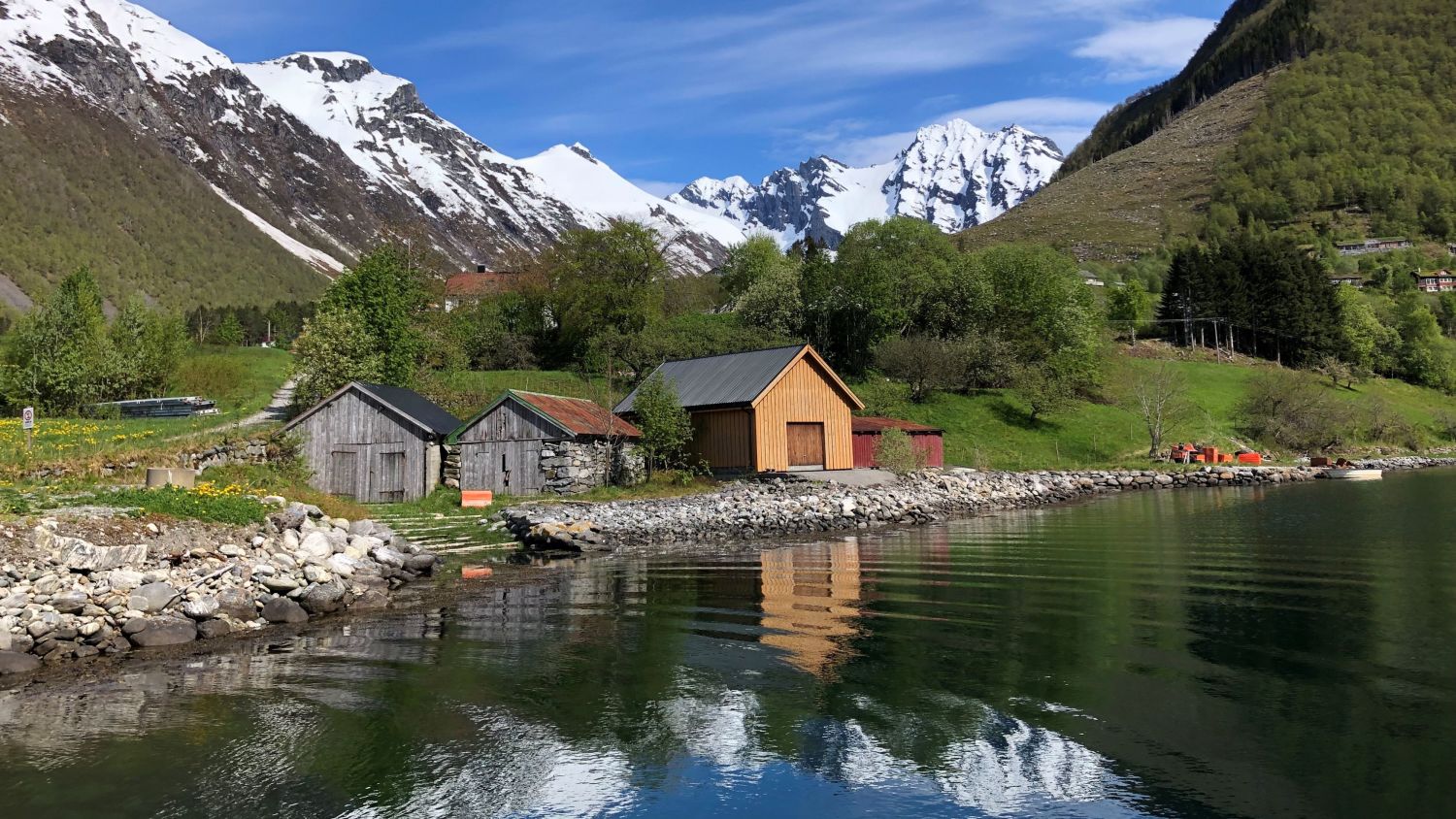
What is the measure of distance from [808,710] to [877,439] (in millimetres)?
34643

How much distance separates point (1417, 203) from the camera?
508ft

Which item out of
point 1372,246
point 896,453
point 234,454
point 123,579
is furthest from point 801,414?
point 1372,246

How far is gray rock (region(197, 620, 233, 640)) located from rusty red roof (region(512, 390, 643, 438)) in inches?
767

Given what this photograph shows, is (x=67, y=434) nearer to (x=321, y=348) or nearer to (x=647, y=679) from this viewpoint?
(x=321, y=348)

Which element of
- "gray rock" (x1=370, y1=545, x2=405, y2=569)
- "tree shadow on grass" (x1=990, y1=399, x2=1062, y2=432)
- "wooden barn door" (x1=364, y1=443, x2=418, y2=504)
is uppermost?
"tree shadow on grass" (x1=990, y1=399, x2=1062, y2=432)

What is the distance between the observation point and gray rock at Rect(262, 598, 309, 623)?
47.7 ft

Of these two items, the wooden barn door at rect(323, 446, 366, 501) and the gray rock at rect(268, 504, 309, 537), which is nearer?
the gray rock at rect(268, 504, 309, 537)

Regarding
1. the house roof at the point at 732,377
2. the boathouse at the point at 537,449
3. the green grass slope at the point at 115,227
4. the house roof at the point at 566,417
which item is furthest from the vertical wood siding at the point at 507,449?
the green grass slope at the point at 115,227

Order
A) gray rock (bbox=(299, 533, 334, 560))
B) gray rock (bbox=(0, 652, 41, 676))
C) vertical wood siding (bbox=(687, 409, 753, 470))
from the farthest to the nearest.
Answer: vertical wood siding (bbox=(687, 409, 753, 470))
gray rock (bbox=(299, 533, 334, 560))
gray rock (bbox=(0, 652, 41, 676))

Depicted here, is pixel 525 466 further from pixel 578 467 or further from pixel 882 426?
pixel 882 426

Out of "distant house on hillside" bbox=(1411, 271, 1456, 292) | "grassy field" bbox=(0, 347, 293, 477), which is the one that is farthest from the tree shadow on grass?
"distant house on hillside" bbox=(1411, 271, 1456, 292)

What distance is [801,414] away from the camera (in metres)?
38.0

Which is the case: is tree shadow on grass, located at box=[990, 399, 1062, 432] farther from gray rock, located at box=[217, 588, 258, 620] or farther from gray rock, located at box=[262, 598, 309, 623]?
gray rock, located at box=[217, 588, 258, 620]

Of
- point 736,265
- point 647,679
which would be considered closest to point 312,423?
point 647,679
